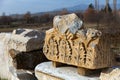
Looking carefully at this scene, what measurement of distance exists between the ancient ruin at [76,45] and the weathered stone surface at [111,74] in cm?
9

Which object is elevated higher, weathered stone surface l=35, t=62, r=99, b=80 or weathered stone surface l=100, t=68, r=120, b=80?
weathered stone surface l=100, t=68, r=120, b=80

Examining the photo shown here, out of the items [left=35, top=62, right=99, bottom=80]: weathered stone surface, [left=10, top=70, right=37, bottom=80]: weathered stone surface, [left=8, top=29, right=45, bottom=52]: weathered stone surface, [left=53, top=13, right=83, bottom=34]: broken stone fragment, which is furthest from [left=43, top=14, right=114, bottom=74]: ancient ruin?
[left=8, top=29, right=45, bottom=52]: weathered stone surface

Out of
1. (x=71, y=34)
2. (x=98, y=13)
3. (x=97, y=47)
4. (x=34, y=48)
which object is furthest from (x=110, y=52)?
(x=98, y=13)

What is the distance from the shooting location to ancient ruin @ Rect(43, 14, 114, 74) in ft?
15.6

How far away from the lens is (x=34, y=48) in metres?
6.58

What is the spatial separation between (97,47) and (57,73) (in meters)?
0.85

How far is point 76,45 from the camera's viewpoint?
506 cm

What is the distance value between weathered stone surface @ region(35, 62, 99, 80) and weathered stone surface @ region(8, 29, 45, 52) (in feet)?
2.43

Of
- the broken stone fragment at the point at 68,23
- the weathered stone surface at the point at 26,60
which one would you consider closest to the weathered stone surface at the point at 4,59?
the weathered stone surface at the point at 26,60

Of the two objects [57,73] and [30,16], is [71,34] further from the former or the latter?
[30,16]

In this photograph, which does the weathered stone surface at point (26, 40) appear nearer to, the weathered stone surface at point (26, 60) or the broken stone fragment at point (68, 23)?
the weathered stone surface at point (26, 60)

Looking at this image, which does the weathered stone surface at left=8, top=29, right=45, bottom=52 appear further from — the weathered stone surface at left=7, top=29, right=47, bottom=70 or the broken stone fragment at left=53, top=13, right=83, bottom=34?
the broken stone fragment at left=53, top=13, right=83, bottom=34

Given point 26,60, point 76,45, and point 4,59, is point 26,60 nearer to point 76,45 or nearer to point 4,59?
point 4,59

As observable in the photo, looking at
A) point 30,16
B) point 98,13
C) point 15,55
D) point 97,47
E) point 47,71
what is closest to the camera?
point 97,47
